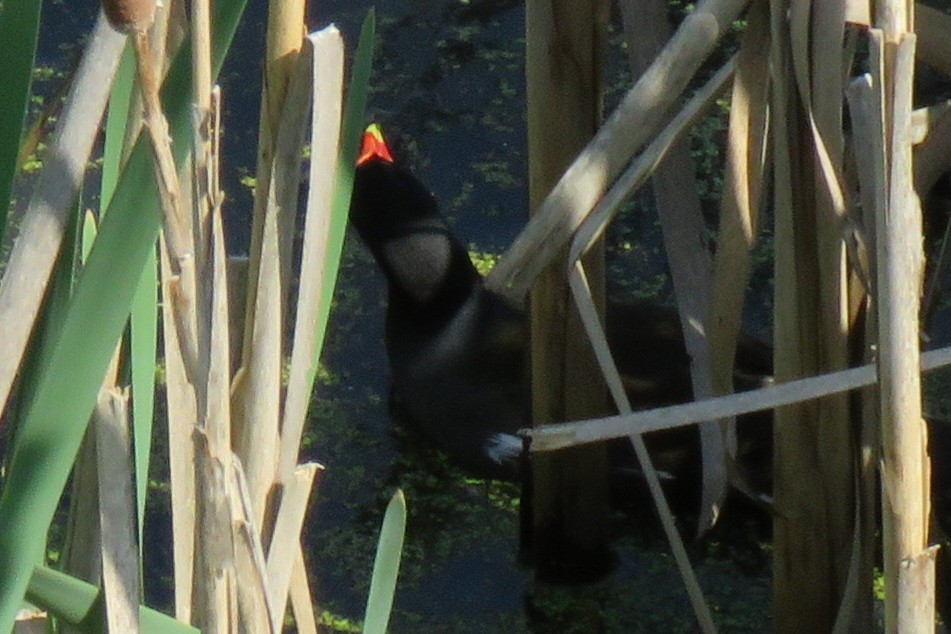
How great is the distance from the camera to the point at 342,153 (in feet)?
2.50

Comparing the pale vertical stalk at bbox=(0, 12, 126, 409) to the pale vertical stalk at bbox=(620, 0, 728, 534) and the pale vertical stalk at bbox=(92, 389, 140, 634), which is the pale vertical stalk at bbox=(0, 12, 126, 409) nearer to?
the pale vertical stalk at bbox=(92, 389, 140, 634)

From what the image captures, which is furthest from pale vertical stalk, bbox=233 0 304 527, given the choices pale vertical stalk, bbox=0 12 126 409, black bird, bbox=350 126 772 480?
black bird, bbox=350 126 772 480

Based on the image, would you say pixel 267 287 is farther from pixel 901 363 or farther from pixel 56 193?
pixel 901 363

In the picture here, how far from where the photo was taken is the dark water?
1.68 metres

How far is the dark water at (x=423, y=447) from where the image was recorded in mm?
1676

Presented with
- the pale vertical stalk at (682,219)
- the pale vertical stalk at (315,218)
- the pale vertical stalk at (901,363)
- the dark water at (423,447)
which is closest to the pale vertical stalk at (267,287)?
the pale vertical stalk at (315,218)

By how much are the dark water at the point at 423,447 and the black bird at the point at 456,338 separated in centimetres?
5

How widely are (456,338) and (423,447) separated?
0.59 feet

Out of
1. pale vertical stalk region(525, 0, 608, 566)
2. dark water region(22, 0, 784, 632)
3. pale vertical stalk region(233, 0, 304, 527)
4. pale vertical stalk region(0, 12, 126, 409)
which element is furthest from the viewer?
dark water region(22, 0, 784, 632)

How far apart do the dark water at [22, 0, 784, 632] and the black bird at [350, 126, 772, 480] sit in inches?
2.1

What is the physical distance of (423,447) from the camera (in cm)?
201

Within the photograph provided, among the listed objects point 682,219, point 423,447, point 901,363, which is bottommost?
point 423,447

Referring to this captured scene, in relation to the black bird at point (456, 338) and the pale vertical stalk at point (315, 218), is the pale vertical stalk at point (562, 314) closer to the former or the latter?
the black bird at point (456, 338)

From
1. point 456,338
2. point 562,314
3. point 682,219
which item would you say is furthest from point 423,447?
point 682,219
